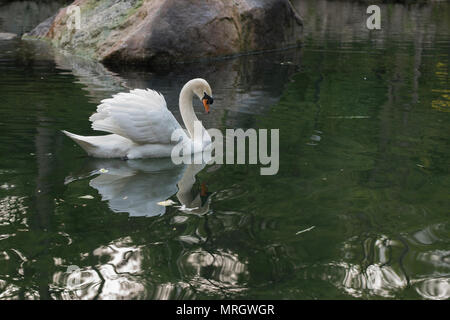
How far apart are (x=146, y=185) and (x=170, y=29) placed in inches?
307

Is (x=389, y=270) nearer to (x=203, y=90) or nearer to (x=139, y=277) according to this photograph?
(x=139, y=277)

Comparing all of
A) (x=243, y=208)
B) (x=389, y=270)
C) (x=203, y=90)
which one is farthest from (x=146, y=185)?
(x=389, y=270)

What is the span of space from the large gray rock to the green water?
3.13 meters

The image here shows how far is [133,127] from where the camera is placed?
580cm

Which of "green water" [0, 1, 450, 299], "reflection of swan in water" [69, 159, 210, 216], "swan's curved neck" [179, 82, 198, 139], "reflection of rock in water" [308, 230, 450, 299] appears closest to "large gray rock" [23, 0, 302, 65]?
"green water" [0, 1, 450, 299]

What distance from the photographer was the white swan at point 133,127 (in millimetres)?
5789

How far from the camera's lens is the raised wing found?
5.78 m

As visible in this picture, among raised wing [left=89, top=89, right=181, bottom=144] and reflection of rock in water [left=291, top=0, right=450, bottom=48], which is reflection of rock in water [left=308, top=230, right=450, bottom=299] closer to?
raised wing [left=89, top=89, right=181, bottom=144]

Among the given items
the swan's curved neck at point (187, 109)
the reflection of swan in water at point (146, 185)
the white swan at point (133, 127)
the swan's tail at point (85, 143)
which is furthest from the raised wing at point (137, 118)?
the swan's curved neck at point (187, 109)

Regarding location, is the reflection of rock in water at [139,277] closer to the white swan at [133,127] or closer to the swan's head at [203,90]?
the white swan at [133,127]

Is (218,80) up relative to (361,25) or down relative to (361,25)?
down

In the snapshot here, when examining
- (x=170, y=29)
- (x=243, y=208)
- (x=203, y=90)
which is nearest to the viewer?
(x=243, y=208)

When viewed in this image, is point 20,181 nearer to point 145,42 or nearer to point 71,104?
point 71,104

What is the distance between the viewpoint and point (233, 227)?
4.45m
